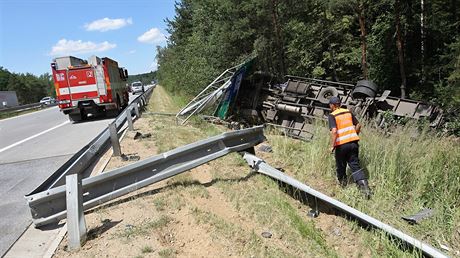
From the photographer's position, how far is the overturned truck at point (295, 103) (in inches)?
438

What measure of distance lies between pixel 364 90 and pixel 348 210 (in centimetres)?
725

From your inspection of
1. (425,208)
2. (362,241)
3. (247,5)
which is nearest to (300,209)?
(362,241)

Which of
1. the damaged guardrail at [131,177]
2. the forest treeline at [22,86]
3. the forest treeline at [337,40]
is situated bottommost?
the forest treeline at [22,86]

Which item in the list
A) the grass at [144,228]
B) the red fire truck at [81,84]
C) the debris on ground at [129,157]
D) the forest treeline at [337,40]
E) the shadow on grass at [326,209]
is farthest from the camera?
the forest treeline at [337,40]

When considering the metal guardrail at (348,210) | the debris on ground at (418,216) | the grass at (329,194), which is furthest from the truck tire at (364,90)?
the debris on ground at (418,216)

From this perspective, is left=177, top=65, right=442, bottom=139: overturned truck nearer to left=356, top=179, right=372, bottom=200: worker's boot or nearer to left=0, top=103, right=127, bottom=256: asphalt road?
left=0, top=103, right=127, bottom=256: asphalt road

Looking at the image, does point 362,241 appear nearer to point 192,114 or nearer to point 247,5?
point 192,114

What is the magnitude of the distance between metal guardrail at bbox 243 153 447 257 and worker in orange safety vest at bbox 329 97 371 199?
1.08 meters

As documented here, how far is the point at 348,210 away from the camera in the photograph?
16.1 ft

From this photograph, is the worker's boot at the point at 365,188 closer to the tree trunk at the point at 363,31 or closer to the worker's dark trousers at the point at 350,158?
the worker's dark trousers at the point at 350,158

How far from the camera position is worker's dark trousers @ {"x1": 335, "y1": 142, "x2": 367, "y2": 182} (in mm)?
6062

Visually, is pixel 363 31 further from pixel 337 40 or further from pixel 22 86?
pixel 22 86

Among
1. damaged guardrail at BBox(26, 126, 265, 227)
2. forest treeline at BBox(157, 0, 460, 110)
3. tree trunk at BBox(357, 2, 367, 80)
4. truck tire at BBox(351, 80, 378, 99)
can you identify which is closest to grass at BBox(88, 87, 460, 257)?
damaged guardrail at BBox(26, 126, 265, 227)

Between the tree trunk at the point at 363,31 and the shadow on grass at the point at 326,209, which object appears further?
the tree trunk at the point at 363,31
